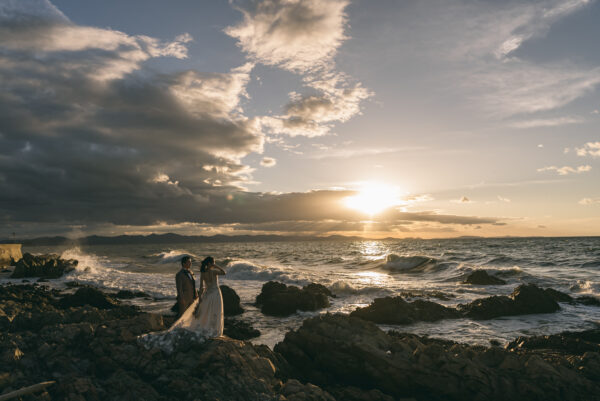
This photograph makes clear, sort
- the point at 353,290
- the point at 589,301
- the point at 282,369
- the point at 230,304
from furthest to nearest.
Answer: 1. the point at 353,290
2. the point at 589,301
3. the point at 230,304
4. the point at 282,369

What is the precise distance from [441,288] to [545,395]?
723 inches

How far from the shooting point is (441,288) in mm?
23734

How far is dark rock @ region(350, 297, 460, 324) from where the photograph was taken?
44.4 feet

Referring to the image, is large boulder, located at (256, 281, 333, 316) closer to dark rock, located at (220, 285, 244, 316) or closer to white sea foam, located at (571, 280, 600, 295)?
dark rock, located at (220, 285, 244, 316)

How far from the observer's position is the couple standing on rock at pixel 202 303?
7.75m

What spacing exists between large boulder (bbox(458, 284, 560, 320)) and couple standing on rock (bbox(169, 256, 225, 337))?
11490mm

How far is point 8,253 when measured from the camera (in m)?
39.8

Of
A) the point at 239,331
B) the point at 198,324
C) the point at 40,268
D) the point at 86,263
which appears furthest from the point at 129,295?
the point at 86,263

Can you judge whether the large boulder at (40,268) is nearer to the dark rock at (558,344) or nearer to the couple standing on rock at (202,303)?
the couple standing on rock at (202,303)

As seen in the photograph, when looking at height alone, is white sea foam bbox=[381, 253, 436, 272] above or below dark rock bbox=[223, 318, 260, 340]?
below

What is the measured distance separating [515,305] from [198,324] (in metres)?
13.7

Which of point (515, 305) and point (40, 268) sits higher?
point (515, 305)

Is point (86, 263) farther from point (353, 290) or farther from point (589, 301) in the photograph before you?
point (589, 301)

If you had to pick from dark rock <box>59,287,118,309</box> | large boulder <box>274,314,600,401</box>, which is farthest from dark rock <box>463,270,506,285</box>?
dark rock <box>59,287,118,309</box>
